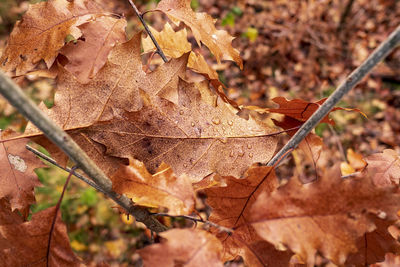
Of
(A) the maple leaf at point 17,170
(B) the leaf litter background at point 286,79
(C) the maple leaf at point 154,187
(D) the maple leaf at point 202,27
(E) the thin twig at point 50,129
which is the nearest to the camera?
(E) the thin twig at point 50,129

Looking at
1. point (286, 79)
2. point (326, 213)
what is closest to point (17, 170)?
point (326, 213)

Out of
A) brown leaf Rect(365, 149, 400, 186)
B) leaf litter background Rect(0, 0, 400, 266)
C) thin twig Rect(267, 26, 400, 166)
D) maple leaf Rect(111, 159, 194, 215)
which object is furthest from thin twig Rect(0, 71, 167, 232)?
leaf litter background Rect(0, 0, 400, 266)

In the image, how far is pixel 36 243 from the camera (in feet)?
2.05

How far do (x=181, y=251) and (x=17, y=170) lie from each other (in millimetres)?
515

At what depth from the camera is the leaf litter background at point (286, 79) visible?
9.10ft

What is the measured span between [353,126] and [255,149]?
2.99m

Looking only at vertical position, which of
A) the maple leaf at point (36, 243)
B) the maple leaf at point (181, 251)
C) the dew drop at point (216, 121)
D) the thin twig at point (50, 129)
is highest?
the thin twig at point (50, 129)

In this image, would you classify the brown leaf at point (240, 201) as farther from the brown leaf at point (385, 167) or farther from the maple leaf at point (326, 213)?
the brown leaf at point (385, 167)

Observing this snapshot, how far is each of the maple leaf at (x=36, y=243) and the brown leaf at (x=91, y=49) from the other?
0.33 meters

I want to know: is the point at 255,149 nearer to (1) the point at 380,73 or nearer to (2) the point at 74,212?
(2) the point at 74,212

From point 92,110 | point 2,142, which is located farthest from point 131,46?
point 2,142

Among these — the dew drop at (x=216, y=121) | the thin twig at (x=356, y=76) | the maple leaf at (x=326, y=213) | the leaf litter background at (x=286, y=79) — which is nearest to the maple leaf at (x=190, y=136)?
the dew drop at (x=216, y=121)

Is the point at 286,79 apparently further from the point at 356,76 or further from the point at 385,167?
the point at 356,76

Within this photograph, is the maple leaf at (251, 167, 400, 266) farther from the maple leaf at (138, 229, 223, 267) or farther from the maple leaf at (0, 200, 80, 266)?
the maple leaf at (0, 200, 80, 266)
